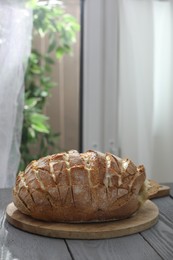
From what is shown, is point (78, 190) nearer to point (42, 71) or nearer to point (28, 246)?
point (28, 246)

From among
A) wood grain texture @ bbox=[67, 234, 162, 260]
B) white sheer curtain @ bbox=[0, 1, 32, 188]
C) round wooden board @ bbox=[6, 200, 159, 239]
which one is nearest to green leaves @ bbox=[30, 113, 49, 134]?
white sheer curtain @ bbox=[0, 1, 32, 188]

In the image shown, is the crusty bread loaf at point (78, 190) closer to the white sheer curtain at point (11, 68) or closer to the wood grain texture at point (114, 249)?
the wood grain texture at point (114, 249)

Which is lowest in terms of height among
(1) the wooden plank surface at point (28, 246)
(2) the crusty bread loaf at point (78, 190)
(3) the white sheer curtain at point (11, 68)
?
(1) the wooden plank surface at point (28, 246)

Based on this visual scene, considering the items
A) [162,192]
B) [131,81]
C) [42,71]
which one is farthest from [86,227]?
[42,71]

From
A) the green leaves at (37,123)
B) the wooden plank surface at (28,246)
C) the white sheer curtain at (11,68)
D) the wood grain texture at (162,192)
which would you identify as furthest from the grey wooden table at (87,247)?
the green leaves at (37,123)

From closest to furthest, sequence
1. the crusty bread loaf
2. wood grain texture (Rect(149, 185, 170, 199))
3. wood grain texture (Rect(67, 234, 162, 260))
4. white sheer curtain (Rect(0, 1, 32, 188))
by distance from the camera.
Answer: wood grain texture (Rect(67, 234, 162, 260))
the crusty bread loaf
wood grain texture (Rect(149, 185, 170, 199))
white sheer curtain (Rect(0, 1, 32, 188))

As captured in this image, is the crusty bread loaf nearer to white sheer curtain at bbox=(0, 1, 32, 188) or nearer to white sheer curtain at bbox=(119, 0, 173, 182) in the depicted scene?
white sheer curtain at bbox=(0, 1, 32, 188)

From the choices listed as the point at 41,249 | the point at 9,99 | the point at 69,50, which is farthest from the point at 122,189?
the point at 69,50
